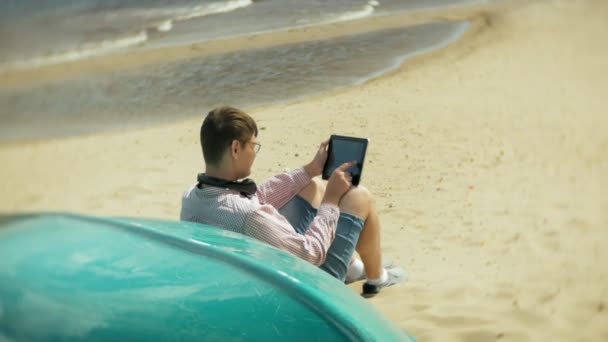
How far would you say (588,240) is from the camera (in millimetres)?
4023

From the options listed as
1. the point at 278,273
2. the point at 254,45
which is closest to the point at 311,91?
the point at 254,45

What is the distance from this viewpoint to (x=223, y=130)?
2342 millimetres

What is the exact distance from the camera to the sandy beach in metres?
2.93

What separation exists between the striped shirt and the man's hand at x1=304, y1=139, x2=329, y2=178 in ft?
1.29

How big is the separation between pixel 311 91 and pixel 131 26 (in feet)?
26.6

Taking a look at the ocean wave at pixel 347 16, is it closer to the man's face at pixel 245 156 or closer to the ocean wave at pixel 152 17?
the ocean wave at pixel 152 17

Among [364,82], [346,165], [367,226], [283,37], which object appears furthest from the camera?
[283,37]

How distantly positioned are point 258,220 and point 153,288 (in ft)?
2.47

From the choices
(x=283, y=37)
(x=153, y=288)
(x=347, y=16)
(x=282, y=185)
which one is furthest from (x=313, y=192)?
(x=347, y=16)

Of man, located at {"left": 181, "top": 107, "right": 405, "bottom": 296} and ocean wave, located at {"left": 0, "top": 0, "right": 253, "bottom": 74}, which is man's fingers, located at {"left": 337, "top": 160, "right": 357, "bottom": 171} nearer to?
man, located at {"left": 181, "top": 107, "right": 405, "bottom": 296}

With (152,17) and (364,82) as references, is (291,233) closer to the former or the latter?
(364,82)

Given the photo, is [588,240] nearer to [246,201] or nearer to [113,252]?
[246,201]

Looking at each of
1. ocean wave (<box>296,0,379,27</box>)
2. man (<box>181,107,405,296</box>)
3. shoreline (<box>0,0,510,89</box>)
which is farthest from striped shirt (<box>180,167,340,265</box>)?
ocean wave (<box>296,0,379,27</box>)

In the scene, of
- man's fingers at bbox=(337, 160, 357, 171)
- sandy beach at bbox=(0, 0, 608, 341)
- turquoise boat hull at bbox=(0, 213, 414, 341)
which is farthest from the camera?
sandy beach at bbox=(0, 0, 608, 341)
